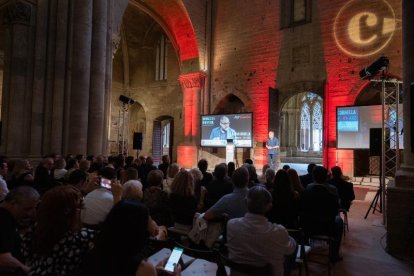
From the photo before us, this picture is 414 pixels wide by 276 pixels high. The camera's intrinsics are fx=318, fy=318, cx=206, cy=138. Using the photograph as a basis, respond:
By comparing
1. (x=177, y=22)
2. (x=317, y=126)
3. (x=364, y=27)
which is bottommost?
(x=317, y=126)

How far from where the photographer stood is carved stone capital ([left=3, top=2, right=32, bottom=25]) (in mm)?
7449

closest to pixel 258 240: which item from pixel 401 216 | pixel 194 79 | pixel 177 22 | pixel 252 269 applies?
pixel 252 269

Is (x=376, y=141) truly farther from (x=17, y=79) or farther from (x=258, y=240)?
(x=17, y=79)

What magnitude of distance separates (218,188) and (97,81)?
5808mm

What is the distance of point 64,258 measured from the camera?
5.00ft

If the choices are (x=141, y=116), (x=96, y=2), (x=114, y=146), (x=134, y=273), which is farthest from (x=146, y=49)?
(x=134, y=273)

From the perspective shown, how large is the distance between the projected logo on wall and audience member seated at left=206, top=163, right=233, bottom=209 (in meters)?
9.14

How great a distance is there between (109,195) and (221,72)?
1195 cm

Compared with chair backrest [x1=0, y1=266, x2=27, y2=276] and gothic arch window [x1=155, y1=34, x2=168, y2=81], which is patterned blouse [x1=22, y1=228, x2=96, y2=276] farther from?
gothic arch window [x1=155, y1=34, x2=168, y2=81]

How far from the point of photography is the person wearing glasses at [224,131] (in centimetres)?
1267

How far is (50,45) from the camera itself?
308 inches

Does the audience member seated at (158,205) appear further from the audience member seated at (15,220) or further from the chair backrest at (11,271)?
the chair backrest at (11,271)

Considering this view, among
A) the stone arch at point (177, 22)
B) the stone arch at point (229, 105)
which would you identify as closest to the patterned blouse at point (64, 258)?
the stone arch at point (229, 105)

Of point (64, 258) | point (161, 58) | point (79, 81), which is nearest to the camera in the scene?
point (64, 258)
